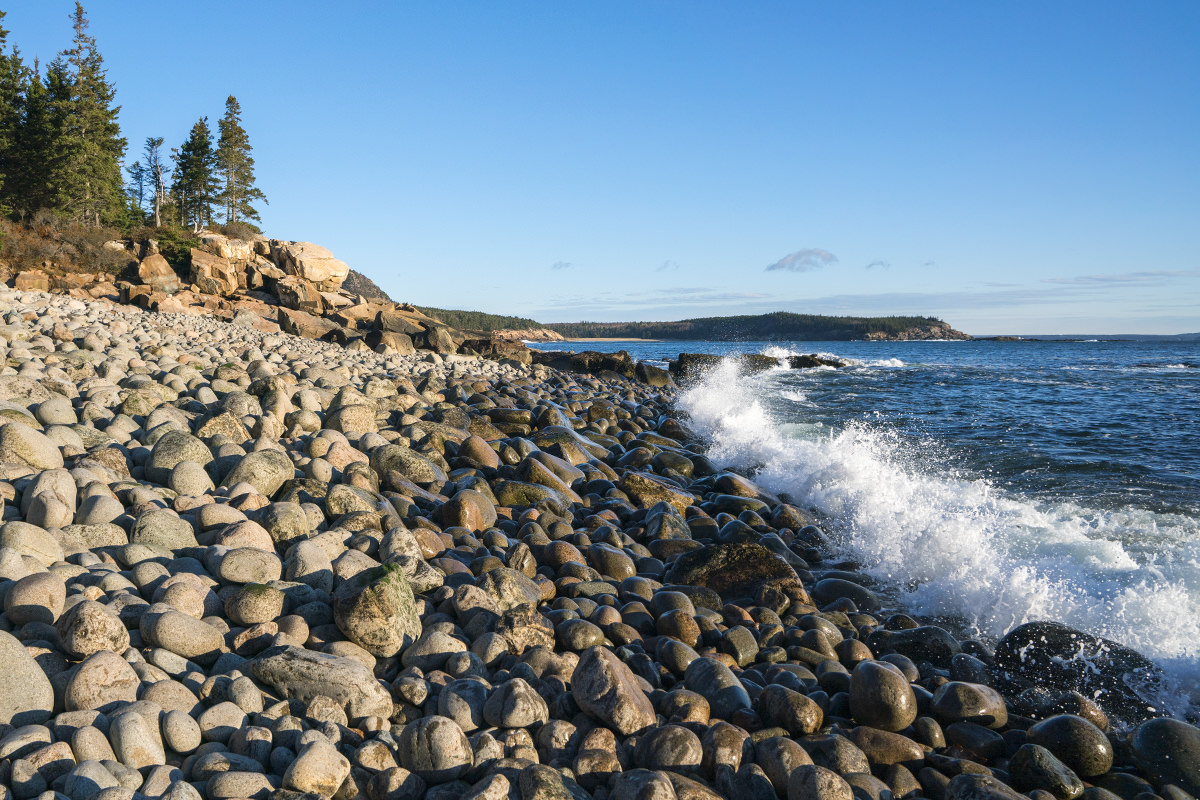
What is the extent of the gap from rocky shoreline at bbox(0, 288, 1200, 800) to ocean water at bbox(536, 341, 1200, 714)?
66 cm

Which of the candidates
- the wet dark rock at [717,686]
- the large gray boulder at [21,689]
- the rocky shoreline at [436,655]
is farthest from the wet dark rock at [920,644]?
the large gray boulder at [21,689]

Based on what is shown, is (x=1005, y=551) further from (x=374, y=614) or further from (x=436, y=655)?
(x=374, y=614)

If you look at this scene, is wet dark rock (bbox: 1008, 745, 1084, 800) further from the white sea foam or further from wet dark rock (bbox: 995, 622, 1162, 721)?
the white sea foam

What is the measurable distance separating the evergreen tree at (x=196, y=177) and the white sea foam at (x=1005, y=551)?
49.5m

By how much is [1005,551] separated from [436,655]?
19.6 ft

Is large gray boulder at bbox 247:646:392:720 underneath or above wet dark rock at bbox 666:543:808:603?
above

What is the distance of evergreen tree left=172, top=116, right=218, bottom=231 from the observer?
4722 cm

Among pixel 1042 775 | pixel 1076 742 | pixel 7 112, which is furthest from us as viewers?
pixel 7 112

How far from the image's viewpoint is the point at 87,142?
113ft

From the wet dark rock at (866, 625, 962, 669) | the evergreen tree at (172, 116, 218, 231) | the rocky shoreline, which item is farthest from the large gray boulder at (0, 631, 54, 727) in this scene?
the evergreen tree at (172, 116, 218, 231)

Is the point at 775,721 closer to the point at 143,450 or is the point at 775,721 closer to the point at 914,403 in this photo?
the point at 143,450

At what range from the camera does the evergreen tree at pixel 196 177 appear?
4722 centimetres

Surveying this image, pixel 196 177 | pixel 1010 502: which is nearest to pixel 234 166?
pixel 196 177

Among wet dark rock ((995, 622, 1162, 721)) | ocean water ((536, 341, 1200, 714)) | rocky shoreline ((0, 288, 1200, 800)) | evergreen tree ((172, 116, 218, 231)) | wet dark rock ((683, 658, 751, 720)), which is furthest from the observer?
evergreen tree ((172, 116, 218, 231))
